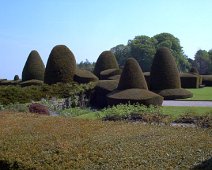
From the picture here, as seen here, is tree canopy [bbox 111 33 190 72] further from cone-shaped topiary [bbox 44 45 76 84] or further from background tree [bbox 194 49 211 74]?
cone-shaped topiary [bbox 44 45 76 84]

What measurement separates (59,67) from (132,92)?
23.6 feet

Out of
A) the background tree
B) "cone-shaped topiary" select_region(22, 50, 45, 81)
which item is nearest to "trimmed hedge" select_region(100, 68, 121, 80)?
"cone-shaped topiary" select_region(22, 50, 45, 81)

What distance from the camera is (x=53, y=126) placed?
848 cm

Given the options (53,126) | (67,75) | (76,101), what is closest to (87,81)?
(67,75)

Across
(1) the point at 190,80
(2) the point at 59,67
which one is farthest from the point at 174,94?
(1) the point at 190,80

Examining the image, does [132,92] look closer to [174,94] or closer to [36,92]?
[36,92]

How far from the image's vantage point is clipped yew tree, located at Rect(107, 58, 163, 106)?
744 inches

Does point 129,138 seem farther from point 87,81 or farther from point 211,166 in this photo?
point 87,81

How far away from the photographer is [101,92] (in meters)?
23.6

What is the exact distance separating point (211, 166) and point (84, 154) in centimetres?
200

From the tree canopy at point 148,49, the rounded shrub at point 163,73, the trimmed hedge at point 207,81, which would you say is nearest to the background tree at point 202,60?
the tree canopy at point 148,49

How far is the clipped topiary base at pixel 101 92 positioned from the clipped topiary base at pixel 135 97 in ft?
10.1

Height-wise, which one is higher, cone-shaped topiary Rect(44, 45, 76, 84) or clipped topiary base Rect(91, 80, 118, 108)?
cone-shaped topiary Rect(44, 45, 76, 84)

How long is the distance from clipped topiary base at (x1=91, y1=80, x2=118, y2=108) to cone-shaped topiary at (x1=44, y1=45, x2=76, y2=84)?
7.74ft
